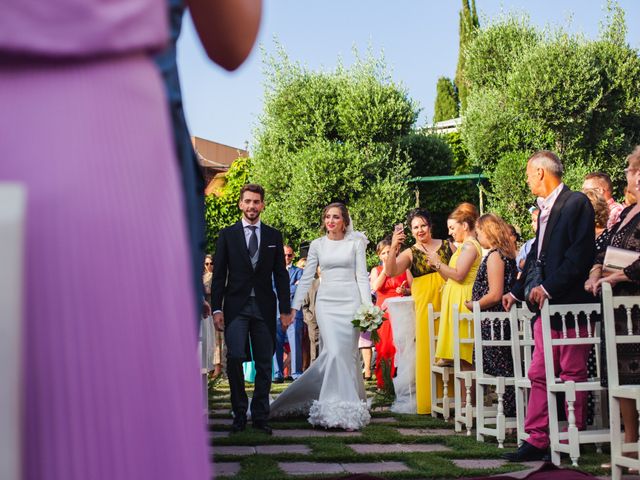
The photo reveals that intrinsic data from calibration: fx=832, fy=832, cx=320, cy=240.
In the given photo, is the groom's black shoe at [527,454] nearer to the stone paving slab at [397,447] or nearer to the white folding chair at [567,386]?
the white folding chair at [567,386]

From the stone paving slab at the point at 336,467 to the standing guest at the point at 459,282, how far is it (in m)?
2.68

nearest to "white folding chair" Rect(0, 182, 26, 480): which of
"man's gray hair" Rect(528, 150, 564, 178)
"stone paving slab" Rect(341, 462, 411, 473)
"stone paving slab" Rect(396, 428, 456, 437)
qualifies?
"stone paving slab" Rect(341, 462, 411, 473)

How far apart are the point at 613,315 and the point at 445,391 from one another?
3.85m

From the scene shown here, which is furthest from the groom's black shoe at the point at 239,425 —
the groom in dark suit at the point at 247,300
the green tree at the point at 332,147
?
the green tree at the point at 332,147

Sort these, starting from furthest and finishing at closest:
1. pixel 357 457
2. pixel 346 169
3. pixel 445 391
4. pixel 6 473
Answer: pixel 346 169 → pixel 445 391 → pixel 357 457 → pixel 6 473

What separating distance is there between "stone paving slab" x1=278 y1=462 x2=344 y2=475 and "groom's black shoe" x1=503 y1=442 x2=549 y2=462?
1.35 m

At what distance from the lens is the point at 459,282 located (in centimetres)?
881

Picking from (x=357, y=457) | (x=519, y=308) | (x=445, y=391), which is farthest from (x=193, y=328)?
(x=445, y=391)

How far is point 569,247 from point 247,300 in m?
3.36

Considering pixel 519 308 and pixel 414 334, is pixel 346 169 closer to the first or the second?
pixel 414 334

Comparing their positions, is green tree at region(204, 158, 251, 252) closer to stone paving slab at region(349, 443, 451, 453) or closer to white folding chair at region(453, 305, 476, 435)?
white folding chair at region(453, 305, 476, 435)

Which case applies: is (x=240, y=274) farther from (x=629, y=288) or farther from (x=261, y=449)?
(x=629, y=288)

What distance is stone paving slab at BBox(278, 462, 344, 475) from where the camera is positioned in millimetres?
5625

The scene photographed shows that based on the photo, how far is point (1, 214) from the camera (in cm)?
72
